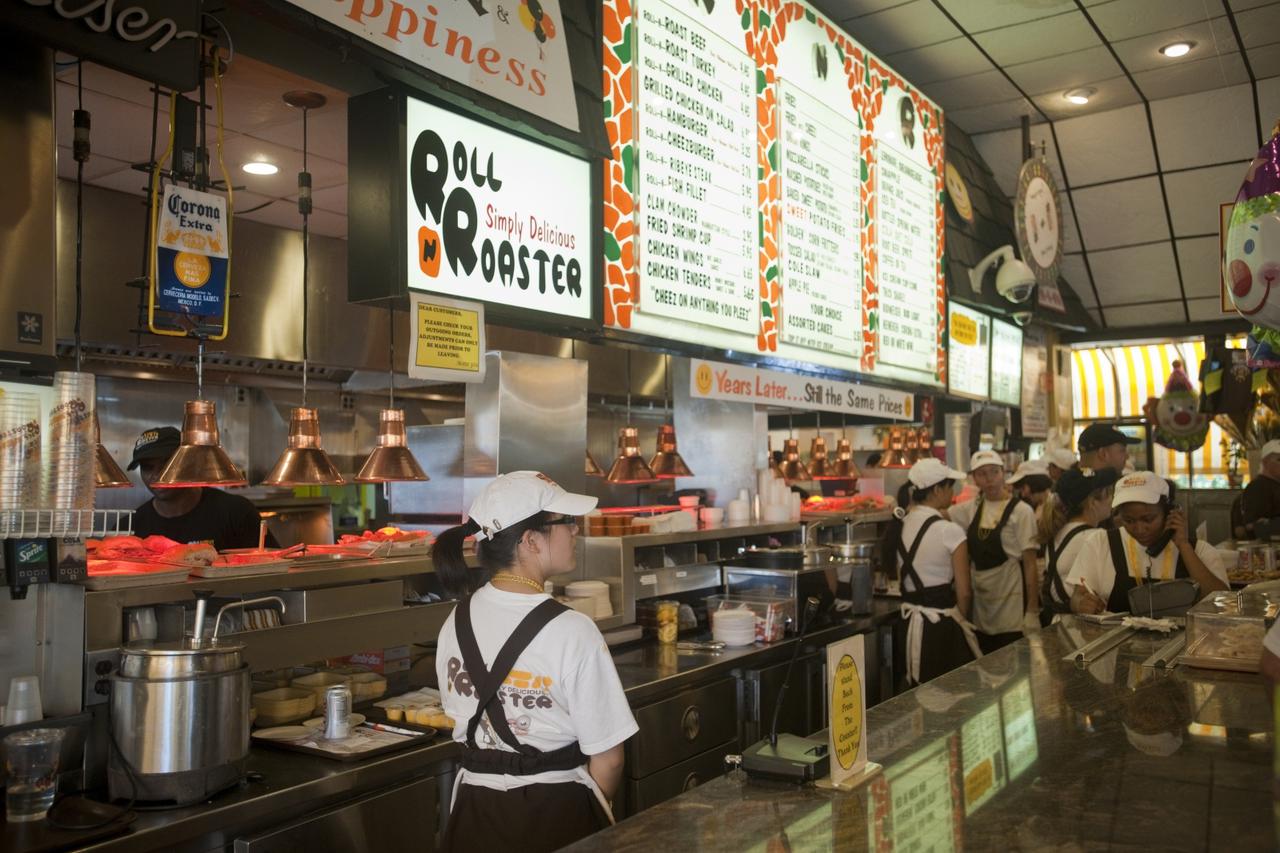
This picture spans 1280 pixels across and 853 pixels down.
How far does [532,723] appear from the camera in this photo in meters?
2.48

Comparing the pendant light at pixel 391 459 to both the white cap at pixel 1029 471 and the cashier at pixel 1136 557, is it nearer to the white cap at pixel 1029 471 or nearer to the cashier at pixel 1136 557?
the cashier at pixel 1136 557

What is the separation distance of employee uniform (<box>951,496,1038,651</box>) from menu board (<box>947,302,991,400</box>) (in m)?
1.41

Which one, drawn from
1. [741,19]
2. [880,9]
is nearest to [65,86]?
[741,19]

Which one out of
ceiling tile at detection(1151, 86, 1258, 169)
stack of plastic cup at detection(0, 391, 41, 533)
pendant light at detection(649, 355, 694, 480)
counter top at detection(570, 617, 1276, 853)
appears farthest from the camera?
ceiling tile at detection(1151, 86, 1258, 169)

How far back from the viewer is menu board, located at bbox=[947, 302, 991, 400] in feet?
25.0

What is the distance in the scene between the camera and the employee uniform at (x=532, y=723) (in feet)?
8.13

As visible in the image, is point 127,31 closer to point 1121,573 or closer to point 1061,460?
point 1121,573

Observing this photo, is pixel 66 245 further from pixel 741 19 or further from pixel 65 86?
pixel 741 19

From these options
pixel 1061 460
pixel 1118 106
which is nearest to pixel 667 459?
pixel 1061 460

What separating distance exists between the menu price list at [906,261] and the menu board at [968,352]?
433 millimetres

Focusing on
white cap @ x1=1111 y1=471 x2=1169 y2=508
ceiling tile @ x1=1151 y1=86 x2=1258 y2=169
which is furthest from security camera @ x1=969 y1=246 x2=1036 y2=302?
white cap @ x1=1111 y1=471 x2=1169 y2=508

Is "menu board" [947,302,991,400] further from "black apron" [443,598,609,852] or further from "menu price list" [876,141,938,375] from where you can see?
"black apron" [443,598,609,852]

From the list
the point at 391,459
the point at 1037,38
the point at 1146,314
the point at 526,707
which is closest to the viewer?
the point at 526,707

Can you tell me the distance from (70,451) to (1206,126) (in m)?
8.47
